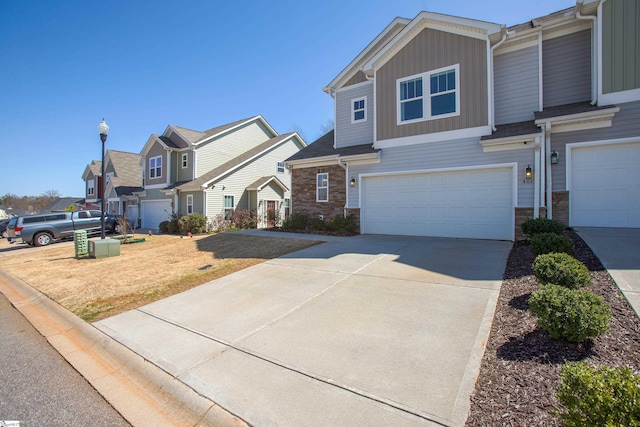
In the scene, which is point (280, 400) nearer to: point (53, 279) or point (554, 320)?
point (554, 320)

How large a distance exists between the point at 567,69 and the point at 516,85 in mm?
1447

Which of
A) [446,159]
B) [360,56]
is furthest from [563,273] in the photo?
[360,56]

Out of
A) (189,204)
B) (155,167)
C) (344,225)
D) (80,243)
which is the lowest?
(80,243)

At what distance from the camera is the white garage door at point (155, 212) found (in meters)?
22.9

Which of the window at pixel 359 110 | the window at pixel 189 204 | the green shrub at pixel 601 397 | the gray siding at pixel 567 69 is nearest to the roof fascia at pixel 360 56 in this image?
the window at pixel 359 110

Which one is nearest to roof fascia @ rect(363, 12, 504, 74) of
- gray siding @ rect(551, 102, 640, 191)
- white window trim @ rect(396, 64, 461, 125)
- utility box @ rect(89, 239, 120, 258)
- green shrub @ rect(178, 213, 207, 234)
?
white window trim @ rect(396, 64, 461, 125)

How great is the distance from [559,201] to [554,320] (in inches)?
297

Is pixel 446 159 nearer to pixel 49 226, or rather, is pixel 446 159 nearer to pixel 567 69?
pixel 567 69

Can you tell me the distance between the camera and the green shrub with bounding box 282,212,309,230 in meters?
14.0

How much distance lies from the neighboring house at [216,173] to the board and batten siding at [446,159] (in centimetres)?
935

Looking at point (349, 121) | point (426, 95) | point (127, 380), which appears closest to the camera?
point (127, 380)

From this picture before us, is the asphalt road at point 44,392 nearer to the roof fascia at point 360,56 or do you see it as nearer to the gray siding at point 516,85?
the gray siding at point 516,85

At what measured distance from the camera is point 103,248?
10.8 metres

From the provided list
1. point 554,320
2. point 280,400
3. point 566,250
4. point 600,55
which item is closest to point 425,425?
point 280,400
